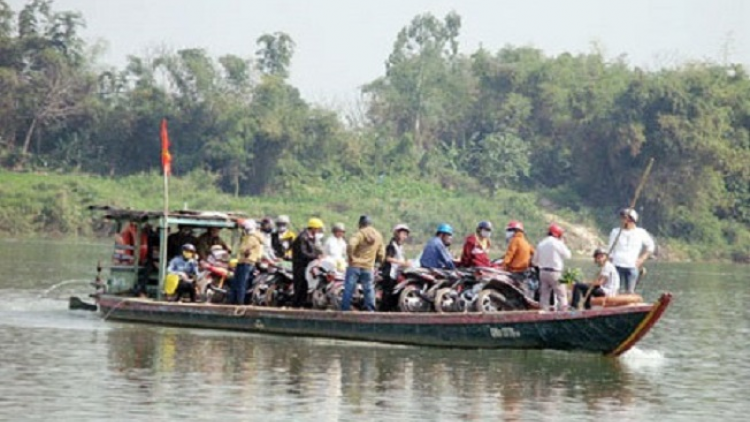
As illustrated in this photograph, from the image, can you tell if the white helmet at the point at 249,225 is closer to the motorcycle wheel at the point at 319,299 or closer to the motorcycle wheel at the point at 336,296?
the motorcycle wheel at the point at 319,299

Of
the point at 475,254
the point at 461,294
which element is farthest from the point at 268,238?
the point at 461,294

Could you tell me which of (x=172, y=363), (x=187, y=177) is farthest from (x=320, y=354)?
(x=187, y=177)

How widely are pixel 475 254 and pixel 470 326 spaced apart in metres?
1.31

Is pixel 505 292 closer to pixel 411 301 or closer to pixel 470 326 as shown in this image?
pixel 470 326

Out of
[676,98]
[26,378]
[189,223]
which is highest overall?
[676,98]

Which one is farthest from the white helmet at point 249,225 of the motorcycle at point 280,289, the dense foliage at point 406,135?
the dense foliage at point 406,135

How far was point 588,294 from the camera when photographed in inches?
857

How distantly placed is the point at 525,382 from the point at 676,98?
49480 mm

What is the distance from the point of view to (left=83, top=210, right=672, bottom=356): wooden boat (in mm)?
21391

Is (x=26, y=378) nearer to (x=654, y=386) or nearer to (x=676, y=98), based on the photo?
(x=654, y=386)

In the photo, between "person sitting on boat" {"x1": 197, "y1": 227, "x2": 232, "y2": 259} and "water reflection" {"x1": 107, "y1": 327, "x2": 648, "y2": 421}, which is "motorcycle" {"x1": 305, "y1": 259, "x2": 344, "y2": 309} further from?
"person sitting on boat" {"x1": 197, "y1": 227, "x2": 232, "y2": 259}

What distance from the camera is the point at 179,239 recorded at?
26.6 meters

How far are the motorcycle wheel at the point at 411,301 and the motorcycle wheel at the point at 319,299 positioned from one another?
143 cm

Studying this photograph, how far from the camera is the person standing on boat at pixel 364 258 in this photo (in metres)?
22.9
